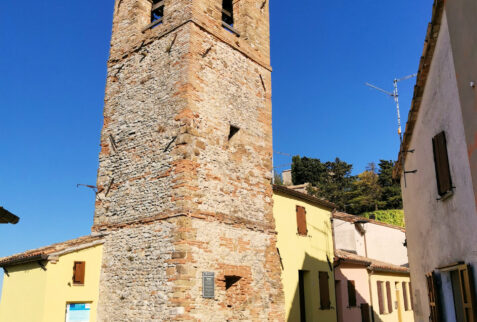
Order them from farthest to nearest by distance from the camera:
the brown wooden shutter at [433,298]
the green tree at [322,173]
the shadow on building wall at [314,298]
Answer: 1. the green tree at [322,173]
2. the shadow on building wall at [314,298]
3. the brown wooden shutter at [433,298]

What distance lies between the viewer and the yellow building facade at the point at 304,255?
13442mm

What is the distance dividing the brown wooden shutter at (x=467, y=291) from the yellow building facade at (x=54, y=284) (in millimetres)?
8396

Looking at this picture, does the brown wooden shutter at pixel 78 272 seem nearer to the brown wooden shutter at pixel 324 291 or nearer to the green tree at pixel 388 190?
the brown wooden shutter at pixel 324 291

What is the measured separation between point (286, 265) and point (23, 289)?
728 cm

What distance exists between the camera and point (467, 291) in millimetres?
6035

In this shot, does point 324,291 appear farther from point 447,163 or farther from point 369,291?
point 447,163

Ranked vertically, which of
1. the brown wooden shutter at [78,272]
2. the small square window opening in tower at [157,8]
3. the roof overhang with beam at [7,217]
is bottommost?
the brown wooden shutter at [78,272]

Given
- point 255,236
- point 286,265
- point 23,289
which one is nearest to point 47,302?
point 23,289

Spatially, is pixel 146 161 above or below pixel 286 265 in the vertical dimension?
above

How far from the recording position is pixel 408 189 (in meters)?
10.9

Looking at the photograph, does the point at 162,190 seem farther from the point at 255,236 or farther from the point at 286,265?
the point at 286,265

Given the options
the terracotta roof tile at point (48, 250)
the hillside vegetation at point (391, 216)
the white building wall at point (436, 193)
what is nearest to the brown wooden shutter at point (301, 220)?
the white building wall at point (436, 193)

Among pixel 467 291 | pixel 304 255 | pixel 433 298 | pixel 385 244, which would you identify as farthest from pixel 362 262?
pixel 467 291

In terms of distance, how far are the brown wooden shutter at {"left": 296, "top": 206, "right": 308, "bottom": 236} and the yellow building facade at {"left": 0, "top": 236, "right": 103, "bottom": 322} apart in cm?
638
